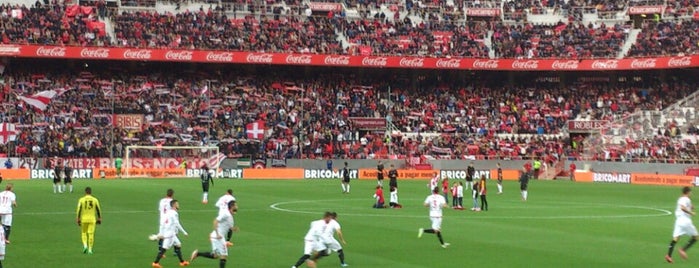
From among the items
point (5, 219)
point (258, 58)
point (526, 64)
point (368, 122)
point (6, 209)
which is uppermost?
point (258, 58)

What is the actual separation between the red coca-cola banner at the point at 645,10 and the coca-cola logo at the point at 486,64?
44.8ft

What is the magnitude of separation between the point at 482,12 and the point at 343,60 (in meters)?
17.4

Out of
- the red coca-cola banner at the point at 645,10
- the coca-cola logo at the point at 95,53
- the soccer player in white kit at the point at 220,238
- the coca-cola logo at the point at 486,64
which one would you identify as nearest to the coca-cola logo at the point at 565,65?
the coca-cola logo at the point at 486,64

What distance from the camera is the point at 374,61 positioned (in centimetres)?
9262

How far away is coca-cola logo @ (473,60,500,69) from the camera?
3703 inches

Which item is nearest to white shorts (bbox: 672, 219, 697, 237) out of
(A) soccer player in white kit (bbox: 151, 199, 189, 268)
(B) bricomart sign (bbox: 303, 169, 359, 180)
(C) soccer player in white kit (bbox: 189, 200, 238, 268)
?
(C) soccer player in white kit (bbox: 189, 200, 238, 268)

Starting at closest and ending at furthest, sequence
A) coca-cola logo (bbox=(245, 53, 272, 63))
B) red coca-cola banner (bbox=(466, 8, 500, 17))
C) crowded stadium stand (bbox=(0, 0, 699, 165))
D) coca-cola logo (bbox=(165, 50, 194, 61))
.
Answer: crowded stadium stand (bbox=(0, 0, 699, 165))
coca-cola logo (bbox=(165, 50, 194, 61))
coca-cola logo (bbox=(245, 53, 272, 63))
red coca-cola banner (bbox=(466, 8, 500, 17))

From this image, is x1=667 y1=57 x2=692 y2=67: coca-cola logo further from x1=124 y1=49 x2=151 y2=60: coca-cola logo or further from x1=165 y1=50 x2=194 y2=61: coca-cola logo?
x1=124 y1=49 x2=151 y2=60: coca-cola logo

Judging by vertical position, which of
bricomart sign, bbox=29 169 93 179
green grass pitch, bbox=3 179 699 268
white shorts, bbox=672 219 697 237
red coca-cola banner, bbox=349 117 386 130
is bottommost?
green grass pitch, bbox=3 179 699 268

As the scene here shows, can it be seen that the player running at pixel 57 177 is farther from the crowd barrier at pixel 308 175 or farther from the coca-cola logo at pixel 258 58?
the coca-cola logo at pixel 258 58

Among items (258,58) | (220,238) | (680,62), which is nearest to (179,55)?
(258,58)

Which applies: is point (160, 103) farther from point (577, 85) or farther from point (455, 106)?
point (577, 85)

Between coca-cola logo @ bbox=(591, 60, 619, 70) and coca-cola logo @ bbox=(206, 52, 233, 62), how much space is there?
30990 mm

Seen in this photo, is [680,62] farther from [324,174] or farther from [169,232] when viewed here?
[169,232]
